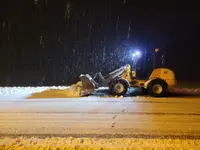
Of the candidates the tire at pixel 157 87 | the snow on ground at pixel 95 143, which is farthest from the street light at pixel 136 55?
the snow on ground at pixel 95 143

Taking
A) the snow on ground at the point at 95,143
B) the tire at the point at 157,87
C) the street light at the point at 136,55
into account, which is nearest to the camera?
the snow on ground at the point at 95,143

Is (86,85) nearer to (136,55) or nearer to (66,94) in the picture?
(66,94)

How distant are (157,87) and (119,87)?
2099 mm

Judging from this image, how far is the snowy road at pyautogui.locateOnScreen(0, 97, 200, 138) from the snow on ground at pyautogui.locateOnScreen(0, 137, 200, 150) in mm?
790

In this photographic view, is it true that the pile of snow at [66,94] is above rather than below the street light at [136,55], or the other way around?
below

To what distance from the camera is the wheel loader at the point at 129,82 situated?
17875mm

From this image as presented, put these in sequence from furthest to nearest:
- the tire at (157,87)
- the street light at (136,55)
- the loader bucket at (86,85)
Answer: the street light at (136,55) < the loader bucket at (86,85) < the tire at (157,87)

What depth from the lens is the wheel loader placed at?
17.9 metres

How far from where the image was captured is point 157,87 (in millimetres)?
17891

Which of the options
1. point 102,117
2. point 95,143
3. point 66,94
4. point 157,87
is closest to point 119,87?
point 157,87

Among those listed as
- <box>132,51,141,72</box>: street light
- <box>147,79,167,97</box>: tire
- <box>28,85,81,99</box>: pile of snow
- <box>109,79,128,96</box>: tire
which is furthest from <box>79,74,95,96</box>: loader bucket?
<box>147,79,167,97</box>: tire

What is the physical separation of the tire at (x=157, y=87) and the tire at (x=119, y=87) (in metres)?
1.32

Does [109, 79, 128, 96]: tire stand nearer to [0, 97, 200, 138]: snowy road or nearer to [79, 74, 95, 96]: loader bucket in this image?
[79, 74, 95, 96]: loader bucket

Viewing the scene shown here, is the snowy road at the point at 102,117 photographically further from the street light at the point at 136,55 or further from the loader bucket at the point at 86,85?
the street light at the point at 136,55
